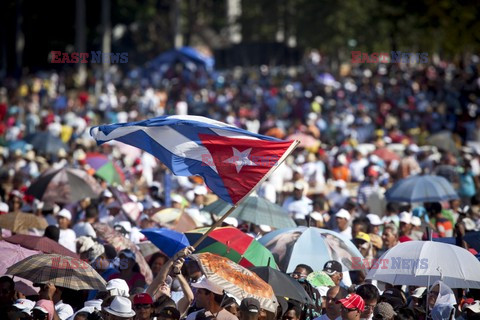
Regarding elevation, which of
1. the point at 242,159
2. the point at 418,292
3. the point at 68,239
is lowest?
the point at 68,239

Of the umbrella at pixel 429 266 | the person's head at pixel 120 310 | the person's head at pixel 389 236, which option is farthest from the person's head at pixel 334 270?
the person's head at pixel 120 310

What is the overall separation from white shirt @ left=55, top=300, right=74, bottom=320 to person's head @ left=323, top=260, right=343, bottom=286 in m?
2.40

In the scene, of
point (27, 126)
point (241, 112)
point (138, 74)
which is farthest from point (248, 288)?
point (138, 74)

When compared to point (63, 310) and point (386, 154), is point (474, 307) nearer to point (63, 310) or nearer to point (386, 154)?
point (63, 310)

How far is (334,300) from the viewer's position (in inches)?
389

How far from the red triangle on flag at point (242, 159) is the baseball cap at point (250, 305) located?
209cm

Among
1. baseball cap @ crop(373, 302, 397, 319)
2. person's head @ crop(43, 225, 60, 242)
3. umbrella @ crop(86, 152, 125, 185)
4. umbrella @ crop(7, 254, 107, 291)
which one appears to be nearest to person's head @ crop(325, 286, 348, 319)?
baseball cap @ crop(373, 302, 397, 319)

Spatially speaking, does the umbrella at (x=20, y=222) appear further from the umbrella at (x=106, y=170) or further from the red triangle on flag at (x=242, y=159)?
the umbrella at (x=106, y=170)

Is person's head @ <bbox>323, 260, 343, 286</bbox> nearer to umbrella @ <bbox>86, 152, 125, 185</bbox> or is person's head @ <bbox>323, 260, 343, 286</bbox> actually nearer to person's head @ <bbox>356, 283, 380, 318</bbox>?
person's head @ <bbox>356, 283, 380, 318</bbox>

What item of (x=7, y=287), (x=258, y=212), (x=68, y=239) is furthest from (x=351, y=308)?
(x=68, y=239)

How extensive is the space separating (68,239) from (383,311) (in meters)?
5.63

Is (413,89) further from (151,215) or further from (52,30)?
(151,215)

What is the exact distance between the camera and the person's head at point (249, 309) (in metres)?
8.84

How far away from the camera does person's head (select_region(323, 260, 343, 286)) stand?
447 inches
